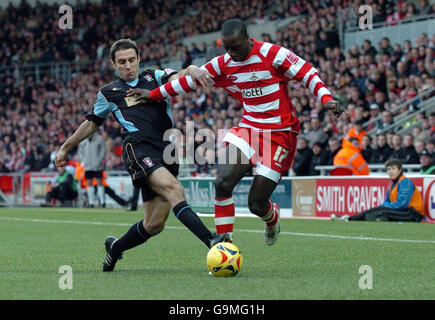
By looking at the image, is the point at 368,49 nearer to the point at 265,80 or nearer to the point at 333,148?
the point at 333,148

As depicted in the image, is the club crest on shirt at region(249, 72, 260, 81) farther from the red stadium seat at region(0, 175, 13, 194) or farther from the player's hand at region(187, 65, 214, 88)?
the red stadium seat at region(0, 175, 13, 194)

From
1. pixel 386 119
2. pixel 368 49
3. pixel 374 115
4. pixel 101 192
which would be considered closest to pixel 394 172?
pixel 386 119

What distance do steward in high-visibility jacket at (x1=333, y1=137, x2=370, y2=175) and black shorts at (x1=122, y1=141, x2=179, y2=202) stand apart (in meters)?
9.93

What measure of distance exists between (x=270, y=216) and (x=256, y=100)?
140 cm

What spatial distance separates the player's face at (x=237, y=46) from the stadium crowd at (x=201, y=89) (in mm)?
9282

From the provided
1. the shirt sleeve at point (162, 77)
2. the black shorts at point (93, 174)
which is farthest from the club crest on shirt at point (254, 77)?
the black shorts at point (93, 174)

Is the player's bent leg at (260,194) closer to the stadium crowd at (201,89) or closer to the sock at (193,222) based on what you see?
the sock at (193,222)

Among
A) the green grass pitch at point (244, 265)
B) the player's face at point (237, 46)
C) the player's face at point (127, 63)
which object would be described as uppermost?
the player's face at point (237, 46)

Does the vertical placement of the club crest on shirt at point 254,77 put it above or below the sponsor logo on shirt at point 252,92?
above

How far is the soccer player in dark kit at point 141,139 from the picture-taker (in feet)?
23.3

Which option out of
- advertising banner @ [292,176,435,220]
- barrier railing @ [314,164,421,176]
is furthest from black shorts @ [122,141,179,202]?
barrier railing @ [314,164,421,176]

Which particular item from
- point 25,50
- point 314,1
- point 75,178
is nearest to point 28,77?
point 25,50

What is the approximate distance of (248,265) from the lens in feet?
25.4
